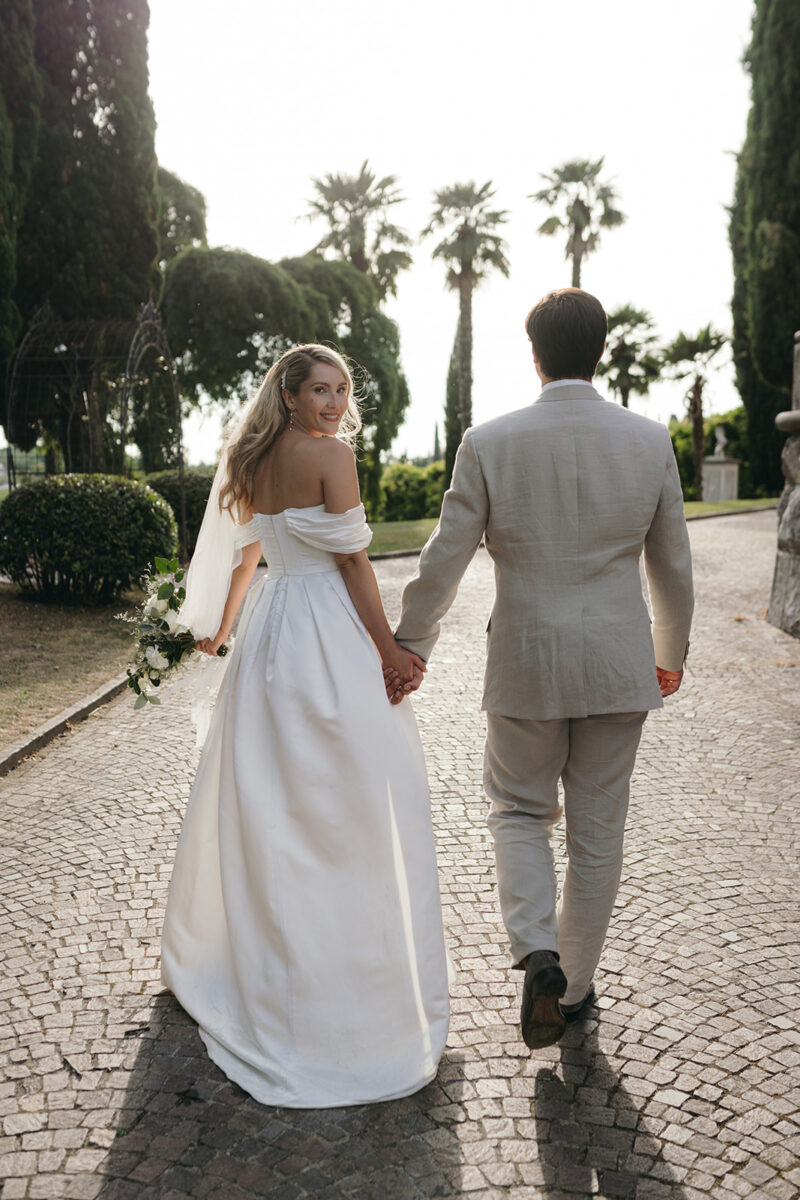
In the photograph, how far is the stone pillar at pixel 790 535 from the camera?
30.4 feet

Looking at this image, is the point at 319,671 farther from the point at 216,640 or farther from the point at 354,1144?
the point at 354,1144

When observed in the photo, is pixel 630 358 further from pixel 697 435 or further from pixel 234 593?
pixel 234 593

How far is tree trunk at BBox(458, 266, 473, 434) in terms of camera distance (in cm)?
3322

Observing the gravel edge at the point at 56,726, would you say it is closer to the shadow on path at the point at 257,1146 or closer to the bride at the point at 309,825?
the bride at the point at 309,825

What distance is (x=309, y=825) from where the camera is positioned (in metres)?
2.72

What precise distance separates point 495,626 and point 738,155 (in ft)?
96.6

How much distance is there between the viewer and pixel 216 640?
342 centimetres

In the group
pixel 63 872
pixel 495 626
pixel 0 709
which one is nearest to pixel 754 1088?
pixel 495 626

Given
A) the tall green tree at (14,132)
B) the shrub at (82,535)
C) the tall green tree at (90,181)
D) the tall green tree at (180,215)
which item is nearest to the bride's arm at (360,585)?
the shrub at (82,535)

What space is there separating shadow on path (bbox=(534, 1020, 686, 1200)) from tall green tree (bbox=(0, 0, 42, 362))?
15972 millimetres

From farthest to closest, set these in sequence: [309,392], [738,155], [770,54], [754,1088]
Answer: [738,155], [770,54], [309,392], [754,1088]

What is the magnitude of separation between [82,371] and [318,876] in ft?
58.1

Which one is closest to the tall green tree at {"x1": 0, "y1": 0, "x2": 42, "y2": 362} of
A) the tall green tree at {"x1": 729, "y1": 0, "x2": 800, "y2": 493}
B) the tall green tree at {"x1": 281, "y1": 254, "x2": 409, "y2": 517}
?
the tall green tree at {"x1": 281, "y1": 254, "x2": 409, "y2": 517}

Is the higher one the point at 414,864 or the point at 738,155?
the point at 738,155
